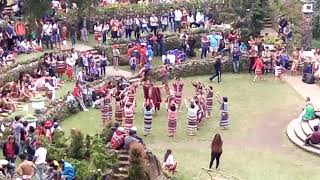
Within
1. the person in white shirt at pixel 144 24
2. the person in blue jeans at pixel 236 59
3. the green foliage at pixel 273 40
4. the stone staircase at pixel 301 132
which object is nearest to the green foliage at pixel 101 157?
the stone staircase at pixel 301 132

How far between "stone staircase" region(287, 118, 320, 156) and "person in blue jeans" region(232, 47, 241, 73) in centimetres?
946

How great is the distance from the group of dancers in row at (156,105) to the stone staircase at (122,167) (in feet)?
13.0

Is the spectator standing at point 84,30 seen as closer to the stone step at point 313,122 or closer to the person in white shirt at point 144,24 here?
the person in white shirt at point 144,24

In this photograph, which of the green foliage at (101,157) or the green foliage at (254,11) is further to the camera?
the green foliage at (254,11)

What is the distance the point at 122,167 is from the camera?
2381cm

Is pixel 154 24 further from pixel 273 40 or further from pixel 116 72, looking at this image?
pixel 273 40

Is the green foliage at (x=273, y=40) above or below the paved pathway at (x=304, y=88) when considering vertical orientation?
above

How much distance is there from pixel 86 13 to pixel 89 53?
4.69 metres

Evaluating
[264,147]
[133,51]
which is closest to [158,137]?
[264,147]

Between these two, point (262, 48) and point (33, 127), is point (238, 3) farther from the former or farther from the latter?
point (33, 127)

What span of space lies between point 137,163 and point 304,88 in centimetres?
1606

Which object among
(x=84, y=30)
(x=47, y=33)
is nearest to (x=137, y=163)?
(x=47, y=33)

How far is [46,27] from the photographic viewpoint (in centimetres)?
4034

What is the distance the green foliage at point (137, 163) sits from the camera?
879 inches
